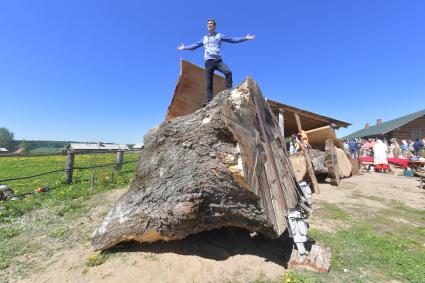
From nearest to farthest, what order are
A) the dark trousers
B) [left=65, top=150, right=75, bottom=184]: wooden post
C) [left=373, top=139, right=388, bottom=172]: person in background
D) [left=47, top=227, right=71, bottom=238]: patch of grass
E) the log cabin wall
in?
[left=47, top=227, right=71, bottom=238]: patch of grass, the dark trousers, [left=65, top=150, right=75, bottom=184]: wooden post, [left=373, top=139, right=388, bottom=172]: person in background, the log cabin wall

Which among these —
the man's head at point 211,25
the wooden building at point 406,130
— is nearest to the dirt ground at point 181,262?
the man's head at point 211,25

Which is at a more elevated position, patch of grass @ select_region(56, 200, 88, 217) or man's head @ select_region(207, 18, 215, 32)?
man's head @ select_region(207, 18, 215, 32)

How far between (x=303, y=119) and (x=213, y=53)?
23.3 feet

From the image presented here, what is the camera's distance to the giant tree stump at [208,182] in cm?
333

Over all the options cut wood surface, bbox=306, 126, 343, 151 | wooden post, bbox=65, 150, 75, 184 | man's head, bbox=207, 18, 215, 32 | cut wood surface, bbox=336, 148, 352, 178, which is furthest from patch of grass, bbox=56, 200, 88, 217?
cut wood surface, bbox=336, 148, 352, 178

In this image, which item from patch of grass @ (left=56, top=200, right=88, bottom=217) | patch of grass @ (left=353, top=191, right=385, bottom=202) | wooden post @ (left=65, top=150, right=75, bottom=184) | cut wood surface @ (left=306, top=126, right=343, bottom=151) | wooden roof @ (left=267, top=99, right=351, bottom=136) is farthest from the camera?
cut wood surface @ (left=306, top=126, right=343, bottom=151)

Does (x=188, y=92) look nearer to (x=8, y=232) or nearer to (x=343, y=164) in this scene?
(x=8, y=232)

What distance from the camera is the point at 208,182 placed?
11.0 ft

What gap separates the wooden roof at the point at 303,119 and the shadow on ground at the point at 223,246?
228 inches

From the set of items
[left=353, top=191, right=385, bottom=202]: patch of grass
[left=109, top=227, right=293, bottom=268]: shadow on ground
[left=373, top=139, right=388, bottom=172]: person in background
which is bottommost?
[left=109, top=227, right=293, bottom=268]: shadow on ground

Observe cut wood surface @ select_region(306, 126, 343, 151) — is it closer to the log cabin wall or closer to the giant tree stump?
the giant tree stump

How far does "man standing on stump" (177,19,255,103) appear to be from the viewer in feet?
17.6

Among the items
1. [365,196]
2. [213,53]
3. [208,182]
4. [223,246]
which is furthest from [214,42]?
[365,196]

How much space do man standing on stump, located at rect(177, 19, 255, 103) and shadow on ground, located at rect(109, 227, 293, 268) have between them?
2.47m
